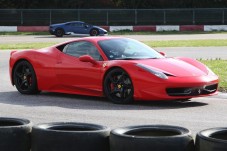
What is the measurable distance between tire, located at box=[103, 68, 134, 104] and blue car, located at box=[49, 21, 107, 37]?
34.3 meters

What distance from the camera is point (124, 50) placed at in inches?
471

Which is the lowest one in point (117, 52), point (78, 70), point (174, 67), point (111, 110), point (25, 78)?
Answer: point (111, 110)

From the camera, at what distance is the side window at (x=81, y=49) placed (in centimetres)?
1196

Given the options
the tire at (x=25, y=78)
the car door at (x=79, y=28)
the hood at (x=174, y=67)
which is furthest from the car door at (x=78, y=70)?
the car door at (x=79, y=28)

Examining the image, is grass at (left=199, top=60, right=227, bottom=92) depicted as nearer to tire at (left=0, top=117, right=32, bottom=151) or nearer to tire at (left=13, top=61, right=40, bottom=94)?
tire at (left=13, top=61, right=40, bottom=94)

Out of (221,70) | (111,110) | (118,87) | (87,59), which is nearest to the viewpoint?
(111,110)

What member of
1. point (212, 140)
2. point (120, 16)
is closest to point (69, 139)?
point (212, 140)

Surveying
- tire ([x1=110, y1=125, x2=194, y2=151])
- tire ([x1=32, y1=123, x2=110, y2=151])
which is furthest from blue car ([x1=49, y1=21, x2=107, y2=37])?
tire ([x1=110, y1=125, x2=194, y2=151])

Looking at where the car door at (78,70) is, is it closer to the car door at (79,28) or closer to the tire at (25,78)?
the tire at (25,78)

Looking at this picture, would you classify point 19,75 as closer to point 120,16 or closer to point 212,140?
point 212,140

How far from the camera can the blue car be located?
150 feet

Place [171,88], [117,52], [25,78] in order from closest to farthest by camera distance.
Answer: [171,88] → [117,52] → [25,78]

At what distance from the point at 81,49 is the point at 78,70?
456 millimetres

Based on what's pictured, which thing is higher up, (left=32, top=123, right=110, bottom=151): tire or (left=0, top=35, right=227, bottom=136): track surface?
(left=32, top=123, right=110, bottom=151): tire
